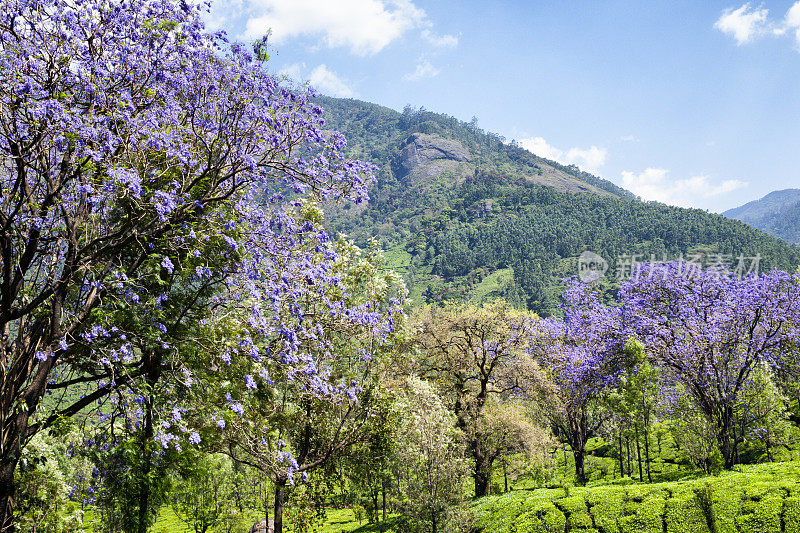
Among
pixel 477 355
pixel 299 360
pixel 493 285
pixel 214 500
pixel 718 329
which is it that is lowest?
pixel 214 500

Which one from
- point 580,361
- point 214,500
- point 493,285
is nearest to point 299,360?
point 580,361

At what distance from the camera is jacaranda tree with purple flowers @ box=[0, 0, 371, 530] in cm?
739

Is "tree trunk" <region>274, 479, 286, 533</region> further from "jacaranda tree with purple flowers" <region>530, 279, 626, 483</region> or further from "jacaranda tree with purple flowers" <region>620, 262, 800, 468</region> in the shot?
"jacaranda tree with purple flowers" <region>620, 262, 800, 468</region>

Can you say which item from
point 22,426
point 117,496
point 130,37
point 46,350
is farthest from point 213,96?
point 117,496

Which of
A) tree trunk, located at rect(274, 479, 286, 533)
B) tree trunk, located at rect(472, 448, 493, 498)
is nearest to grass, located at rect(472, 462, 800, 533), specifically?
tree trunk, located at rect(472, 448, 493, 498)

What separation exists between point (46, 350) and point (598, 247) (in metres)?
169

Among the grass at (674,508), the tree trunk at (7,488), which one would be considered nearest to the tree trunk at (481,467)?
the grass at (674,508)

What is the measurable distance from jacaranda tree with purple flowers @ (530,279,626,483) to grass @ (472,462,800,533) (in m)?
7.95

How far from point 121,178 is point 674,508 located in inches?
804

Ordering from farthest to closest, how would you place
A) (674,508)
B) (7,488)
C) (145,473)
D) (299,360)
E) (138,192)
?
(674,508) < (299,360) < (145,473) < (7,488) < (138,192)

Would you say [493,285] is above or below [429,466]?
above

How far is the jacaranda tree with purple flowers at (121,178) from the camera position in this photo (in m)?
7.39

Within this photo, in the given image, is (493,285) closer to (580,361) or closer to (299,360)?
(580,361)

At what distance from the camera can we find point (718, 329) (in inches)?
982
